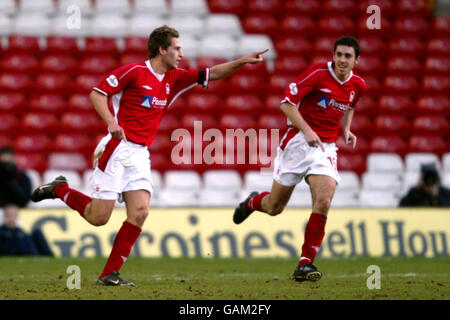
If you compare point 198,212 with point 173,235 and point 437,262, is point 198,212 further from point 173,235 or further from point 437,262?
point 437,262

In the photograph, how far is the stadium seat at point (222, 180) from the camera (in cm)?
1287

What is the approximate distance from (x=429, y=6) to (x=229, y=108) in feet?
16.1

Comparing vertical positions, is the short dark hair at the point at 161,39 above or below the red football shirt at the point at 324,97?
above

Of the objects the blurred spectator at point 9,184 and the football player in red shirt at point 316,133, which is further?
the blurred spectator at point 9,184

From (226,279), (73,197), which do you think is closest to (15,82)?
(73,197)

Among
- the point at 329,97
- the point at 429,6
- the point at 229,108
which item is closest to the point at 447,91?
the point at 429,6

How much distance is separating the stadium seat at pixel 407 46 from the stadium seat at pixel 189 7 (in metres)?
3.55

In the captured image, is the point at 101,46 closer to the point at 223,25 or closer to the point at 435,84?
the point at 223,25

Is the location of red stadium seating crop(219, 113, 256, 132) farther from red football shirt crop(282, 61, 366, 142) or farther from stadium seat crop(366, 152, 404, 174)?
red football shirt crop(282, 61, 366, 142)

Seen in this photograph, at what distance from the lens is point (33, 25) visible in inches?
617

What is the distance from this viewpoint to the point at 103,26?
15.6 metres

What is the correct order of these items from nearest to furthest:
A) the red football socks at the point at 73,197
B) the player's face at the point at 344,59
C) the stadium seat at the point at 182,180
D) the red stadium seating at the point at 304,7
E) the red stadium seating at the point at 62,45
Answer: the red football socks at the point at 73,197, the player's face at the point at 344,59, the stadium seat at the point at 182,180, the red stadium seating at the point at 62,45, the red stadium seating at the point at 304,7

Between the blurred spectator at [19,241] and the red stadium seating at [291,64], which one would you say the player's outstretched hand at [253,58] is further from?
the red stadium seating at [291,64]

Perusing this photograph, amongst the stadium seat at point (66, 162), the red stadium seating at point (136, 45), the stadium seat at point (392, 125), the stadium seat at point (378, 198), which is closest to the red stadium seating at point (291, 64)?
the stadium seat at point (392, 125)
